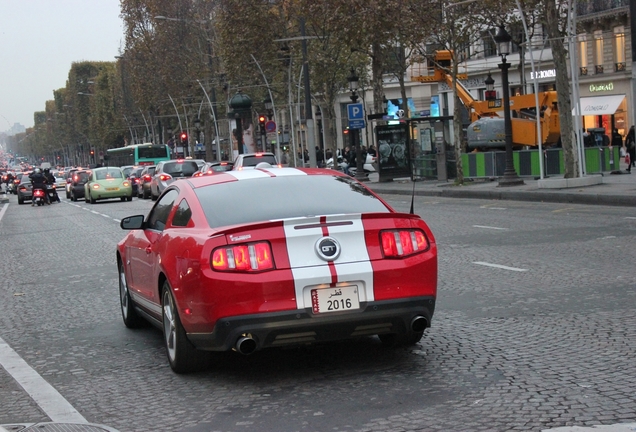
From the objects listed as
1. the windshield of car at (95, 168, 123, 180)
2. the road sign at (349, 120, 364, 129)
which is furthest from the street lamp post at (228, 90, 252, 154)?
the road sign at (349, 120, 364, 129)

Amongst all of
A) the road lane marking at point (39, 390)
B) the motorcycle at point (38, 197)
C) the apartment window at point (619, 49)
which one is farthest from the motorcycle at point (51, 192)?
the road lane marking at point (39, 390)

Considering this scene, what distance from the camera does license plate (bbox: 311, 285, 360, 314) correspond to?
652cm

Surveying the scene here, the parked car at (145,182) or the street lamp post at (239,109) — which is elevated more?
the street lamp post at (239,109)

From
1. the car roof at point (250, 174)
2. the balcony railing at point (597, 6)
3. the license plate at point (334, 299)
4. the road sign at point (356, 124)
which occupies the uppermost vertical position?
the balcony railing at point (597, 6)

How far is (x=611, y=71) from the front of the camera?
177ft

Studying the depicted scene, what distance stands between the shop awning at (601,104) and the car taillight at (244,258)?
49780 millimetres

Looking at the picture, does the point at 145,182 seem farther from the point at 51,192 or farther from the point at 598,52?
the point at 598,52

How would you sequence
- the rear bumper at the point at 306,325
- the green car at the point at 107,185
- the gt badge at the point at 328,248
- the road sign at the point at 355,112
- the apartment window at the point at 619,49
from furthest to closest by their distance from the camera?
the apartment window at the point at 619,49 → the green car at the point at 107,185 → the road sign at the point at 355,112 → the gt badge at the point at 328,248 → the rear bumper at the point at 306,325

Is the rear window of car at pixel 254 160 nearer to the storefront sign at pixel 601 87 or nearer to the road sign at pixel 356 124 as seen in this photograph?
the road sign at pixel 356 124

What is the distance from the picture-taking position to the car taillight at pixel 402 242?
684 centimetres

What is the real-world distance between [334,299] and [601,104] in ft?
166

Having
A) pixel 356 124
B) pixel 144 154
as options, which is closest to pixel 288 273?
pixel 356 124

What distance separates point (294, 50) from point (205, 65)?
67.4ft

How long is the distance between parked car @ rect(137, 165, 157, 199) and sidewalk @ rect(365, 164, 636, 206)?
13.5 m
